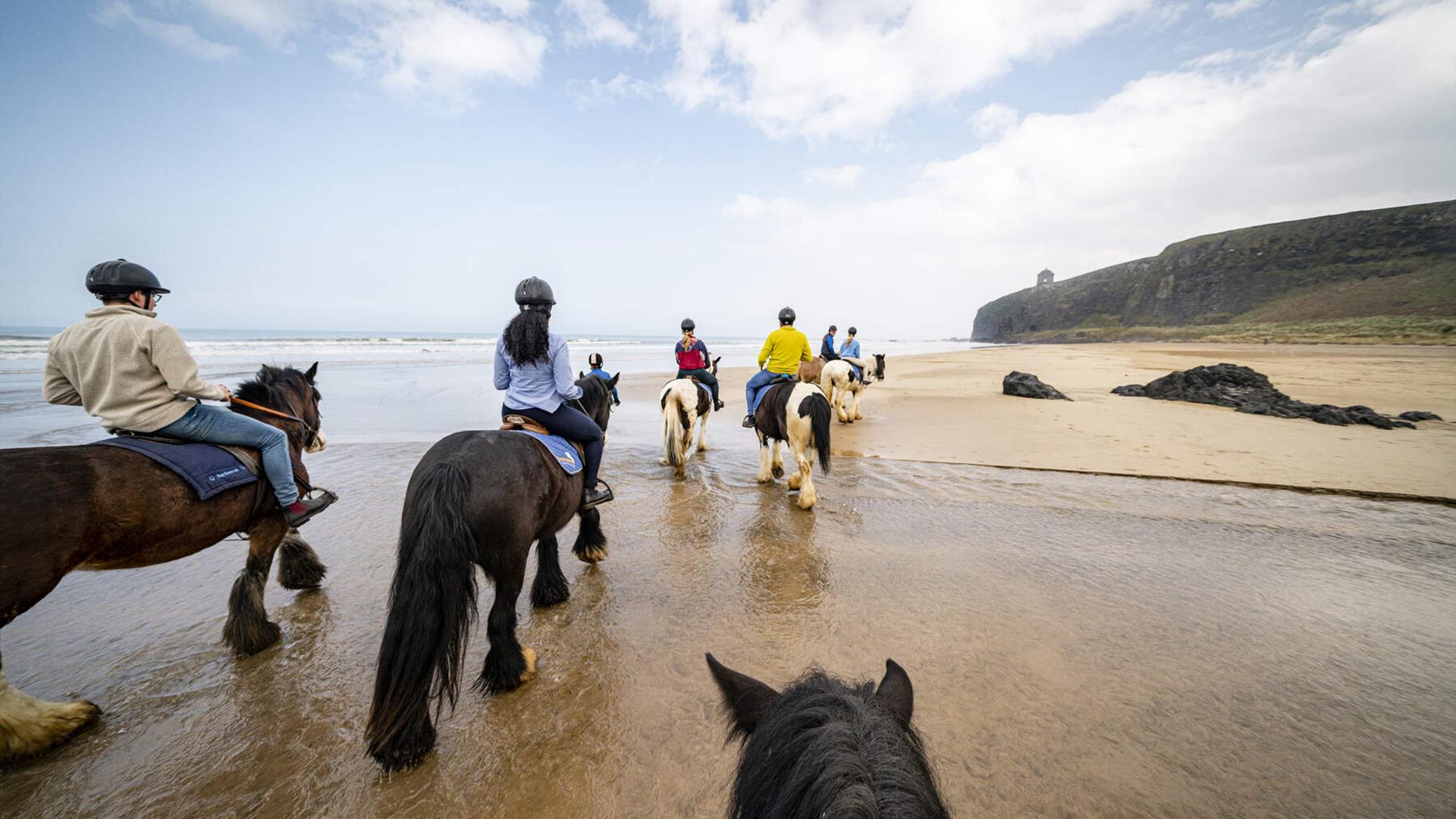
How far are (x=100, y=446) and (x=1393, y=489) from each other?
40.3 ft

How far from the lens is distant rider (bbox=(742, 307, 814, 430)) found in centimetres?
755

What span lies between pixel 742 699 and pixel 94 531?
356cm

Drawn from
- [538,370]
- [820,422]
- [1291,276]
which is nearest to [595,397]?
[538,370]

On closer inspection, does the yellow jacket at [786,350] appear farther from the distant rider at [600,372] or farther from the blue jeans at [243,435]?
the blue jeans at [243,435]

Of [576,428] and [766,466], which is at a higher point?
[576,428]

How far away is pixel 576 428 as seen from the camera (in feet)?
12.8

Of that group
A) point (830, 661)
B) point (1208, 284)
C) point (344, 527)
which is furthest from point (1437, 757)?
point (1208, 284)

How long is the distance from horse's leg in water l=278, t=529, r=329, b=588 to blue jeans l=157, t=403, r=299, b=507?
2.42 ft

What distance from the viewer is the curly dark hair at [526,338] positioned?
360 centimetres

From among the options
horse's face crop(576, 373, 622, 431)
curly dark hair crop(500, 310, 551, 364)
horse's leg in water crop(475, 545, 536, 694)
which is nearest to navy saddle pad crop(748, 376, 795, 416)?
horse's face crop(576, 373, 622, 431)

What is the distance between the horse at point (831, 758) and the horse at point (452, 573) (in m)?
1.64

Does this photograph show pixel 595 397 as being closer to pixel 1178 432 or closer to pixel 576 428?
pixel 576 428

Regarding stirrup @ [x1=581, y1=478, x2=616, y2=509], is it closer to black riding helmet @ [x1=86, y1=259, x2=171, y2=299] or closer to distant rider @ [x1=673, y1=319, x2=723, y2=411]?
black riding helmet @ [x1=86, y1=259, x2=171, y2=299]

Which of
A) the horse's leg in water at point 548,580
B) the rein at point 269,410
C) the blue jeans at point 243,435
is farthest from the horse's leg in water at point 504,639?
the rein at point 269,410
